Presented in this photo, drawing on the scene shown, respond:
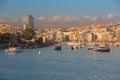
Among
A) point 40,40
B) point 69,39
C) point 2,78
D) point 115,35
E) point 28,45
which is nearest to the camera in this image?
point 2,78

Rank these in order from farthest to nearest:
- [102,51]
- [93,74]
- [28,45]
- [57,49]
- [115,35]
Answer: [115,35] → [28,45] → [57,49] → [102,51] → [93,74]

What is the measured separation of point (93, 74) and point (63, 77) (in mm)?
1805

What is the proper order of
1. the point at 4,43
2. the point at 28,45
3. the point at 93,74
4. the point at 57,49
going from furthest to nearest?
1. the point at 28,45
2. the point at 4,43
3. the point at 57,49
4. the point at 93,74

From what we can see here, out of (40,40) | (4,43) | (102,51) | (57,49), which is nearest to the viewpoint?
(102,51)

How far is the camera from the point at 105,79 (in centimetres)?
1630

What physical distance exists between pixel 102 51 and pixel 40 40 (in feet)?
92.2

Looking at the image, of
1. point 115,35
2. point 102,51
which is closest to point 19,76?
point 102,51

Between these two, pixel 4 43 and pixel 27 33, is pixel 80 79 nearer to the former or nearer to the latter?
pixel 4 43

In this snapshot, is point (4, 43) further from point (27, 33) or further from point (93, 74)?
point (93, 74)

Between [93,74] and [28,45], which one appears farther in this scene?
[28,45]

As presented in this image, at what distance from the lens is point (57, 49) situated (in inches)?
1998

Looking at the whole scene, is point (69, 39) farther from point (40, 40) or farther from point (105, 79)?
point (105, 79)

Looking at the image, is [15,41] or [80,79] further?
[15,41]

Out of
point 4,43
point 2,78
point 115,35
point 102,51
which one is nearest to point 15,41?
point 4,43
